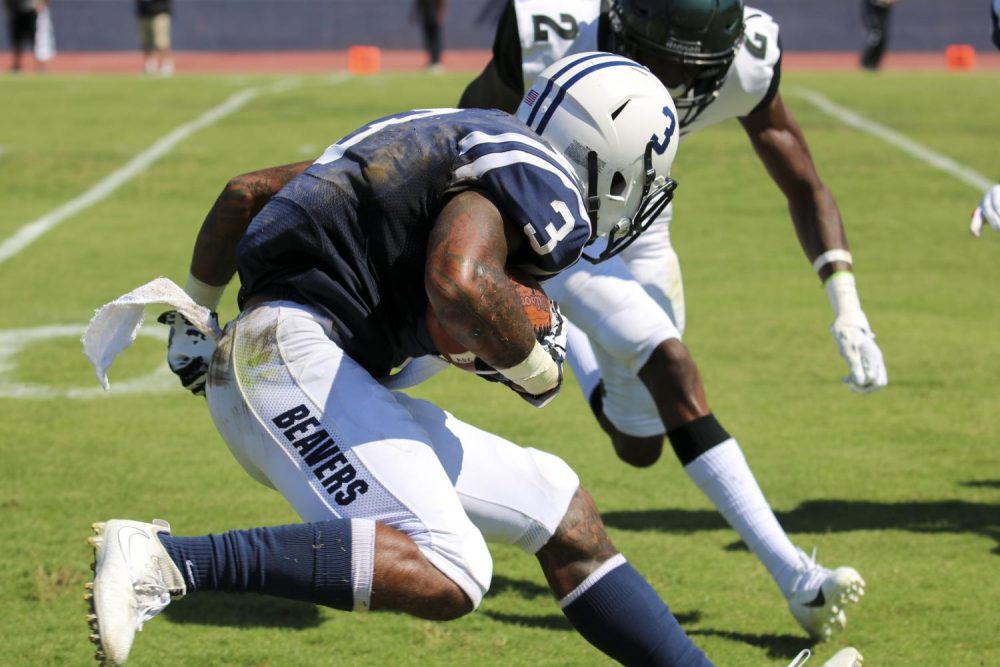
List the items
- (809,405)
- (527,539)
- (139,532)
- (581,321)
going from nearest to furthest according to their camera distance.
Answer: (139,532), (527,539), (581,321), (809,405)

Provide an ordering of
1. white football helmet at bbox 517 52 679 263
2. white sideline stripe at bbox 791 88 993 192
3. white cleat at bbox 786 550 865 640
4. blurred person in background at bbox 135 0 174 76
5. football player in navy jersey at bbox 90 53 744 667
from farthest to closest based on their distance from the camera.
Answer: blurred person in background at bbox 135 0 174 76 < white sideline stripe at bbox 791 88 993 192 < white cleat at bbox 786 550 865 640 < white football helmet at bbox 517 52 679 263 < football player in navy jersey at bbox 90 53 744 667

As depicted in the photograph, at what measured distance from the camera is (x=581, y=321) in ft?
15.4

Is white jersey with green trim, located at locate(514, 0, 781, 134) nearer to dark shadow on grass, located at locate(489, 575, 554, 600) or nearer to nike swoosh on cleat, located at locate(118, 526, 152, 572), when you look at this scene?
dark shadow on grass, located at locate(489, 575, 554, 600)

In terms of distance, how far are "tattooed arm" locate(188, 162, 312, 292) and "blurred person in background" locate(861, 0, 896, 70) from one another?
63.6 feet

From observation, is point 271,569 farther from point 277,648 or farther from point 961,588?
point 961,588

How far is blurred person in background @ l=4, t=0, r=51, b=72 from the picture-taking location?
2142 centimetres

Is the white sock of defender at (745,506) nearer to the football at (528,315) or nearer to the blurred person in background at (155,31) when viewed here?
the football at (528,315)

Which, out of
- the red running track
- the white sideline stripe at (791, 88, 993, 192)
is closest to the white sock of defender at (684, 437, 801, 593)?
the white sideline stripe at (791, 88, 993, 192)

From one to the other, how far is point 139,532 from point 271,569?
0.27m

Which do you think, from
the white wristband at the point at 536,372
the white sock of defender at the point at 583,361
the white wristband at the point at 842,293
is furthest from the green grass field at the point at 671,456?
the white wristband at the point at 536,372

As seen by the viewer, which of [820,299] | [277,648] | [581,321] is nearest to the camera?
[277,648]

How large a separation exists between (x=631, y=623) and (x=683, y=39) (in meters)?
1.82

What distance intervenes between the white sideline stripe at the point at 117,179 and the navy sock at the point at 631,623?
6891mm

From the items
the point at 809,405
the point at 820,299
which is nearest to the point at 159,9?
the point at 820,299
